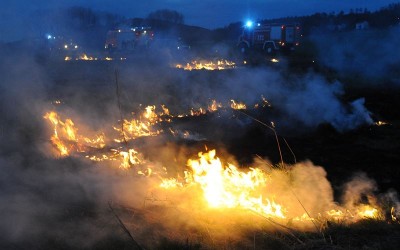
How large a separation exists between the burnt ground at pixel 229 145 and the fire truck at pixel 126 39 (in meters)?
14.2

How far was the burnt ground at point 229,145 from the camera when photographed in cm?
506

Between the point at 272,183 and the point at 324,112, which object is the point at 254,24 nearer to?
the point at 324,112

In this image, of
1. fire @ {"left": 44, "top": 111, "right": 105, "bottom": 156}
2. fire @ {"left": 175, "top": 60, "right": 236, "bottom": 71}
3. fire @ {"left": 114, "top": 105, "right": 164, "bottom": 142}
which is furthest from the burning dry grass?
fire @ {"left": 175, "top": 60, "right": 236, "bottom": 71}

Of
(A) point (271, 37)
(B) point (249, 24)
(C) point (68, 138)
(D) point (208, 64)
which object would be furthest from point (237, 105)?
(B) point (249, 24)

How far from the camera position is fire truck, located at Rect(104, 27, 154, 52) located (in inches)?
1351

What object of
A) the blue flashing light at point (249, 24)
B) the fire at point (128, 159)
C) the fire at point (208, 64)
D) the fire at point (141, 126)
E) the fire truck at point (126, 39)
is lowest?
the fire at point (141, 126)

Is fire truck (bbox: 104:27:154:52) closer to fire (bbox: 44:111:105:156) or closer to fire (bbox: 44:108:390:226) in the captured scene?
fire (bbox: 44:111:105:156)

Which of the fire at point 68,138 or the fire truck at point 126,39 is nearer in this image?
the fire at point 68,138

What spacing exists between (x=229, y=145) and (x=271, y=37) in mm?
22277

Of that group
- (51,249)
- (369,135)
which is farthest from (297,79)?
(51,249)

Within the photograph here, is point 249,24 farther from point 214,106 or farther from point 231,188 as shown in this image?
point 231,188

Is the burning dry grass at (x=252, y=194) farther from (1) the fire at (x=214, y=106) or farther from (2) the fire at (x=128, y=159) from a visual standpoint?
(1) the fire at (x=214, y=106)

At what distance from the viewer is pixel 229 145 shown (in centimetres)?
1157

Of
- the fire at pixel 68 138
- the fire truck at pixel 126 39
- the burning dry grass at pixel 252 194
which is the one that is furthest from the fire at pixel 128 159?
the fire truck at pixel 126 39
